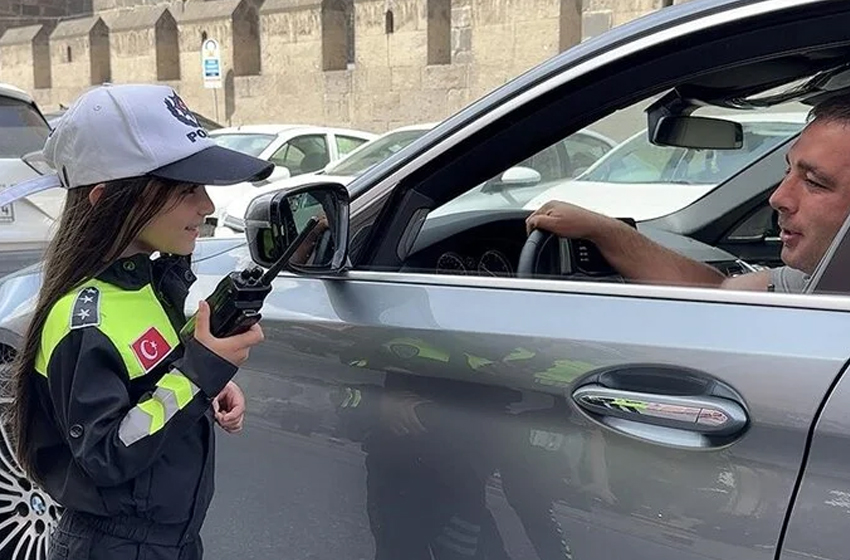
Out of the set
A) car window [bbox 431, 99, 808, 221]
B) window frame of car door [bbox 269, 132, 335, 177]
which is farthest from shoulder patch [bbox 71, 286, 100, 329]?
window frame of car door [bbox 269, 132, 335, 177]

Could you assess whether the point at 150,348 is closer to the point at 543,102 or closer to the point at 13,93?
the point at 543,102

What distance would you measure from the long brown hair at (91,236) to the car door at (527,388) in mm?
505

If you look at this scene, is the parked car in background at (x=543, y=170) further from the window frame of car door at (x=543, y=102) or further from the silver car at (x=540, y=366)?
the window frame of car door at (x=543, y=102)

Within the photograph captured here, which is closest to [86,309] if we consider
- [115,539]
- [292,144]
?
[115,539]

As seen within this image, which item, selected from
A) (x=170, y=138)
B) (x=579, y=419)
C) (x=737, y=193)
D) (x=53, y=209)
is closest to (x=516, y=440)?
(x=579, y=419)

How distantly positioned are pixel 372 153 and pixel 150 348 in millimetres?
8224

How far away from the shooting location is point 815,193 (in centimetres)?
192

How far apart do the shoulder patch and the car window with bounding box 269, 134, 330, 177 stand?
9.20 m

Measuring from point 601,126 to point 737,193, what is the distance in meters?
1.06

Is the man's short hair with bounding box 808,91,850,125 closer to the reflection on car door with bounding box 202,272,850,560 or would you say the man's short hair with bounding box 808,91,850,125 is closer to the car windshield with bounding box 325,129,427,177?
the reflection on car door with bounding box 202,272,850,560

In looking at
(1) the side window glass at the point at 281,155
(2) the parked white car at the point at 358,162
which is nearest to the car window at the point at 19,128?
(2) the parked white car at the point at 358,162

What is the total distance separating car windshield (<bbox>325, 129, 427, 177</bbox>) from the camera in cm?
955

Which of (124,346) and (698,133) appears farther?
(698,133)

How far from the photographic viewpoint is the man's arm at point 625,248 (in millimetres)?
2193
